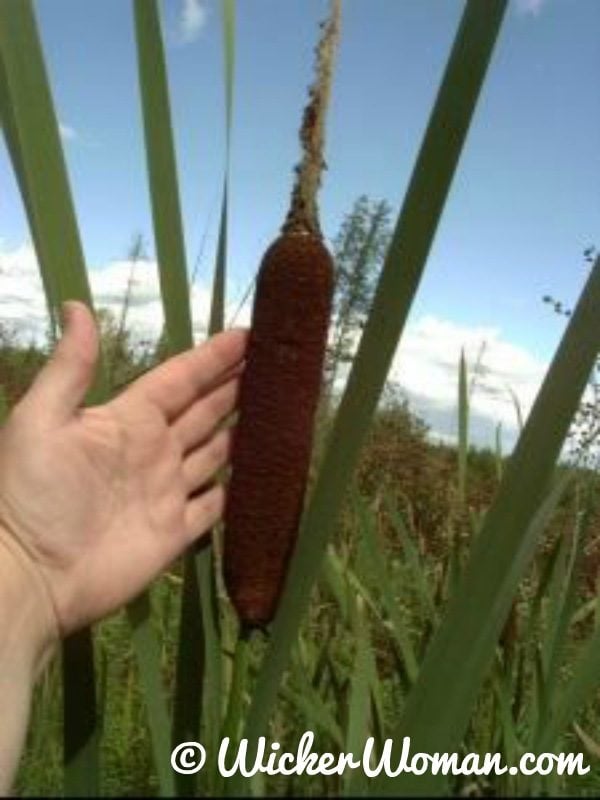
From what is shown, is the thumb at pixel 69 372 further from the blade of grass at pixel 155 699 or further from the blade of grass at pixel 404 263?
the blade of grass at pixel 404 263

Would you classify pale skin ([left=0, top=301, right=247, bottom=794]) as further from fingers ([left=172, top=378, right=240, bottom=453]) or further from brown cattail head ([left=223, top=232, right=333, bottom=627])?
brown cattail head ([left=223, top=232, right=333, bottom=627])

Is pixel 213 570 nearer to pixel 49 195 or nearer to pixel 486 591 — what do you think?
pixel 49 195

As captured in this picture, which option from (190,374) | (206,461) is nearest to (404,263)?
(190,374)

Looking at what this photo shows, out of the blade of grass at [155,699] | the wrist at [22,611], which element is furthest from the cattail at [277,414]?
the wrist at [22,611]

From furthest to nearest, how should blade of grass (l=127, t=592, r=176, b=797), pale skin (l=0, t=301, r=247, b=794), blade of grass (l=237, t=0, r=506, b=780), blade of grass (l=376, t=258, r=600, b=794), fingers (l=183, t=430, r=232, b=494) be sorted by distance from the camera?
fingers (l=183, t=430, r=232, b=494) → pale skin (l=0, t=301, r=247, b=794) → blade of grass (l=127, t=592, r=176, b=797) → blade of grass (l=237, t=0, r=506, b=780) → blade of grass (l=376, t=258, r=600, b=794)

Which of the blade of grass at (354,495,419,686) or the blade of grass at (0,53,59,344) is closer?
Answer: the blade of grass at (0,53,59,344)

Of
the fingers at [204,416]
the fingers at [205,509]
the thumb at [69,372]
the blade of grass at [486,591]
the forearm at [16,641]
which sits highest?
the fingers at [204,416]

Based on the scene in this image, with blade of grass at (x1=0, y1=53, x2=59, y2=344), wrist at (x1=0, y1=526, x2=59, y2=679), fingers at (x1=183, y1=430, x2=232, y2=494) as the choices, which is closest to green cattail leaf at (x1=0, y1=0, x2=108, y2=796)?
blade of grass at (x1=0, y1=53, x2=59, y2=344)

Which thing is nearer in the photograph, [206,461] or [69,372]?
[69,372]
